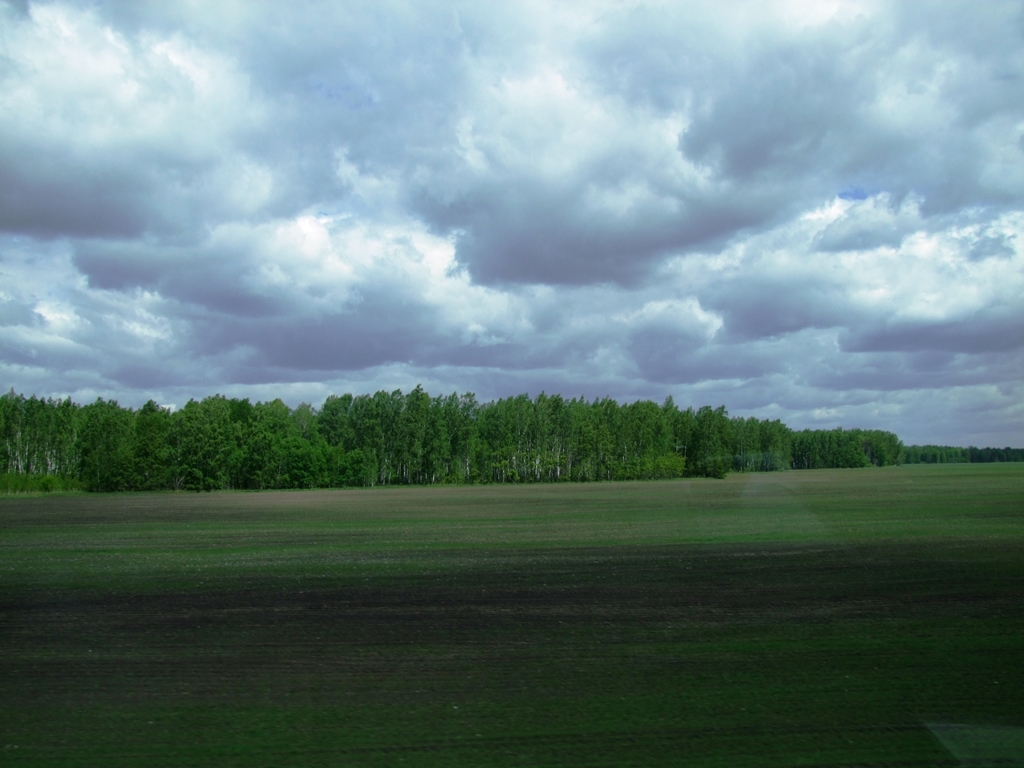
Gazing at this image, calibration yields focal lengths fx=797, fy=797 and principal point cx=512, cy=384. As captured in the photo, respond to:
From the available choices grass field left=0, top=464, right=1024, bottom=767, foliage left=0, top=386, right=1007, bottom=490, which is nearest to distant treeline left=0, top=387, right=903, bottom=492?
foliage left=0, top=386, right=1007, bottom=490

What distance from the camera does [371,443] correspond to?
116 metres

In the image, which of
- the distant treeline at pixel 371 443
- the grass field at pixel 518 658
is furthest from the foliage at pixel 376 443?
the grass field at pixel 518 658

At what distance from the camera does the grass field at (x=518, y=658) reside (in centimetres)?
670

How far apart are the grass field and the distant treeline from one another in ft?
258

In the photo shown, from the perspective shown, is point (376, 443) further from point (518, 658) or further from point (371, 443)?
point (518, 658)

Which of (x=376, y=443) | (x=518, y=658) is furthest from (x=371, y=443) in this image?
(x=518, y=658)

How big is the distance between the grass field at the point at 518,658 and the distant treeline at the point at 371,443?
78.7m

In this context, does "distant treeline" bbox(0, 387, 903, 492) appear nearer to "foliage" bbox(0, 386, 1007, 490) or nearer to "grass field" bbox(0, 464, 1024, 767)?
"foliage" bbox(0, 386, 1007, 490)

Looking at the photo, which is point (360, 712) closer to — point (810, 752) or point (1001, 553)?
point (810, 752)

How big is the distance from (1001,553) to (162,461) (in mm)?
92960

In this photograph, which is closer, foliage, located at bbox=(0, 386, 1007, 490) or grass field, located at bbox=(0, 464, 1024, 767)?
grass field, located at bbox=(0, 464, 1024, 767)

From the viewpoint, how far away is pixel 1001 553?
65.5ft

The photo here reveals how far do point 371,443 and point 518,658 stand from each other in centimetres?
10881

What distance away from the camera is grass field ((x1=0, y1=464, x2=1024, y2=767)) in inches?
264
